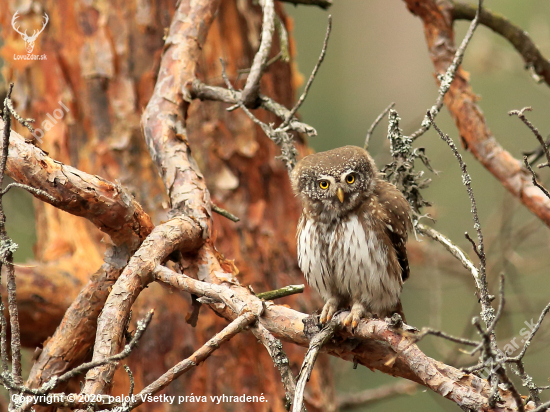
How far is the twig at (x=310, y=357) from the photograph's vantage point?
1.61 metres

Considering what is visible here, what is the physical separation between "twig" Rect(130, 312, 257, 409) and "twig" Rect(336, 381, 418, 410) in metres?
2.44

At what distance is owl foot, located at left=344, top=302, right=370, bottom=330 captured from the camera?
2043mm

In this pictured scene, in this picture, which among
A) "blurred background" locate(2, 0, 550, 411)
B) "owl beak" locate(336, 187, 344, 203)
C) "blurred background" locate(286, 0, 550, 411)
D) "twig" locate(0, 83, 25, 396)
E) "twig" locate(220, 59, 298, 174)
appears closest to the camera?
"twig" locate(0, 83, 25, 396)

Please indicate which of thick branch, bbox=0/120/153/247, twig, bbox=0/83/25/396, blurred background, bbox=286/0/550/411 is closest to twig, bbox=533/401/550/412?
twig, bbox=0/83/25/396

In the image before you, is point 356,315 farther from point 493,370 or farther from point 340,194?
point 493,370

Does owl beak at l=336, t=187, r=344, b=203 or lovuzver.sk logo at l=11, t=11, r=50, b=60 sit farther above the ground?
lovuzver.sk logo at l=11, t=11, r=50, b=60

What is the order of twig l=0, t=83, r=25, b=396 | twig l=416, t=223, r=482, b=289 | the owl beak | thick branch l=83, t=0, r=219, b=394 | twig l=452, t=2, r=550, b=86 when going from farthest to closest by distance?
1. twig l=452, t=2, r=550, b=86
2. the owl beak
3. twig l=416, t=223, r=482, b=289
4. thick branch l=83, t=0, r=219, b=394
5. twig l=0, t=83, r=25, b=396

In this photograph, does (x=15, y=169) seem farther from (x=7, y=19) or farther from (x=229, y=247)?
(x=7, y=19)

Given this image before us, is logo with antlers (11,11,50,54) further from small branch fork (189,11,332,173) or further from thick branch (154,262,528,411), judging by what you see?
thick branch (154,262,528,411)

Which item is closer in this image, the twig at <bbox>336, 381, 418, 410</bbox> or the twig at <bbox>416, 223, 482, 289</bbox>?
the twig at <bbox>416, 223, 482, 289</bbox>

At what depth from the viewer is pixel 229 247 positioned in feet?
11.6

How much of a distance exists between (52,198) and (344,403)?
339 centimetres

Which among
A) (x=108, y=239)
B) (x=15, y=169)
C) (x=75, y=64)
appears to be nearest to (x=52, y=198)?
(x=15, y=169)

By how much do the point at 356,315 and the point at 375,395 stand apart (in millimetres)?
2389
